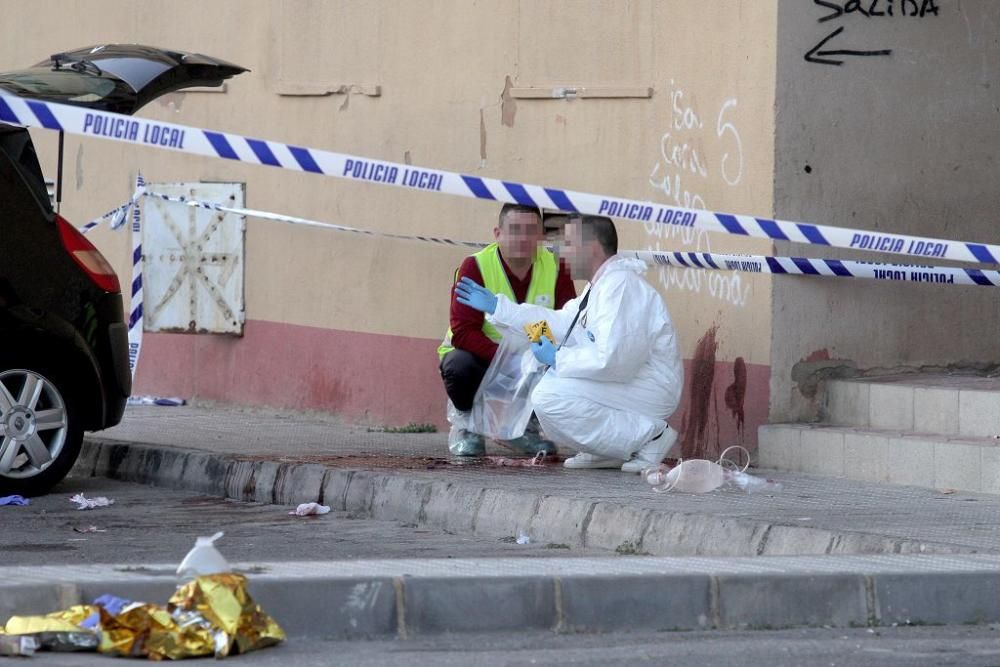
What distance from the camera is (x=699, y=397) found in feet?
32.1

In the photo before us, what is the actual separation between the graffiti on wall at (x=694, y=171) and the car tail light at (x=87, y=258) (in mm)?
2790

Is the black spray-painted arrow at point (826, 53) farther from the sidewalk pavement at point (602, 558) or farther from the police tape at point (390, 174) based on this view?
the sidewalk pavement at point (602, 558)

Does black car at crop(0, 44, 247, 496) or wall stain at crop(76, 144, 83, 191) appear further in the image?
wall stain at crop(76, 144, 83, 191)

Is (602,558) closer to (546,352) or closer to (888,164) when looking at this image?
(546,352)

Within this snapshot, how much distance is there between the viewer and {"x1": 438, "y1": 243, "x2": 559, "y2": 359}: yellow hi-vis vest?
9656 millimetres

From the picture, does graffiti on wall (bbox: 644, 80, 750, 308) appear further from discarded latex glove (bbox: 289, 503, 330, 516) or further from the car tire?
the car tire

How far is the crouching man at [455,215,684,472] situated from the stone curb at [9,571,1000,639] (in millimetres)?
2785

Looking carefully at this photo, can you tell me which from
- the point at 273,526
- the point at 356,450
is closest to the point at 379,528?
the point at 273,526

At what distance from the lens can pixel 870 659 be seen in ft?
18.1

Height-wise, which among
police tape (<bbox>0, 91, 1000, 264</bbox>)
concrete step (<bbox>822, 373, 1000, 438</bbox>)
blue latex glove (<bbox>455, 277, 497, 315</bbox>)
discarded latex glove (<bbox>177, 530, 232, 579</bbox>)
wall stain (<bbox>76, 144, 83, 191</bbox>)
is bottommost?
discarded latex glove (<bbox>177, 530, 232, 579</bbox>)

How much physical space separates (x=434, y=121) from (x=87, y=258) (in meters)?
2.85

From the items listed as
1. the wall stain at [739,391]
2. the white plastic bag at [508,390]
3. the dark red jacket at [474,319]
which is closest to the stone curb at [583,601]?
the white plastic bag at [508,390]

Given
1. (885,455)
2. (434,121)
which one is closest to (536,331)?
(885,455)

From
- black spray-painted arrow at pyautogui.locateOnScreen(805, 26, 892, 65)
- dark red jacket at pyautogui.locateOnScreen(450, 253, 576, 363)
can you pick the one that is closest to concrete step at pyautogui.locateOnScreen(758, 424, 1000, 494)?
dark red jacket at pyautogui.locateOnScreen(450, 253, 576, 363)
